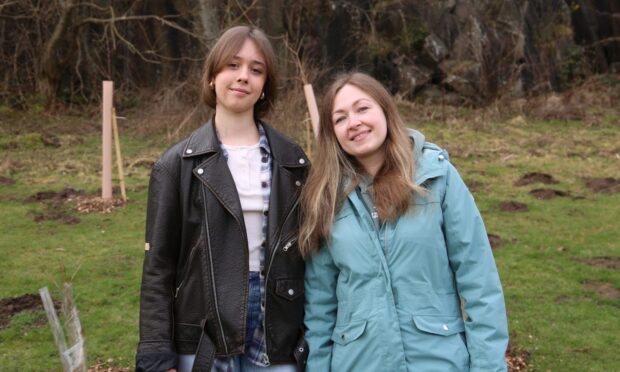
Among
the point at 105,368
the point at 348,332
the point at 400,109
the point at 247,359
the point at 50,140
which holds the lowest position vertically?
the point at 105,368

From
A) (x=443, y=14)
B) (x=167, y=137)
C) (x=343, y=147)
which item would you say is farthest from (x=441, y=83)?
(x=343, y=147)

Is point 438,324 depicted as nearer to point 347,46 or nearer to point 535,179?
point 535,179

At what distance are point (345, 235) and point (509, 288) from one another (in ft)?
12.6

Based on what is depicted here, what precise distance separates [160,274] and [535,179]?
807cm

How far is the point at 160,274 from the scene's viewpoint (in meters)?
2.50

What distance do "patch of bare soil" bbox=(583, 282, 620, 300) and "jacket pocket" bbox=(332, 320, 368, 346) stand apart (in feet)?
12.8

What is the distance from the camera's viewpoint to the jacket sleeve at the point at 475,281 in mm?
2420

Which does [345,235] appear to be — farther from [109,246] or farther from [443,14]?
[443,14]

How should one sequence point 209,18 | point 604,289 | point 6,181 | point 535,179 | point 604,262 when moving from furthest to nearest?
1. point 209,18
2. point 6,181
3. point 535,179
4. point 604,262
5. point 604,289

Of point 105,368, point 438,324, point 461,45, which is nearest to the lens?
point 438,324

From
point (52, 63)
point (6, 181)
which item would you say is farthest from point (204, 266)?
point (52, 63)

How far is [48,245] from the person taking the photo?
7434mm

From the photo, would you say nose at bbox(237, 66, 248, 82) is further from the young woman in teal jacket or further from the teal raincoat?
the teal raincoat

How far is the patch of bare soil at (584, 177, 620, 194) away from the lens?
922cm
